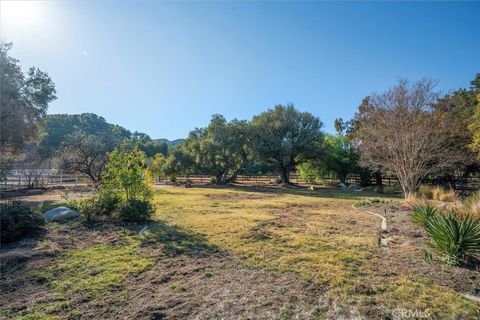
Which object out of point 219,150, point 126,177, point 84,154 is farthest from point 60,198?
point 219,150

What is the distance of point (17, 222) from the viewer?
21.4ft

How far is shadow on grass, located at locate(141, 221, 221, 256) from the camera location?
5512 mm

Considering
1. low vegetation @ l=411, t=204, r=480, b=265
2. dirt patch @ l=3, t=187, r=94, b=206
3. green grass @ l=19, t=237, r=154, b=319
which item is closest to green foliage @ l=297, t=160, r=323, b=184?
dirt patch @ l=3, t=187, r=94, b=206

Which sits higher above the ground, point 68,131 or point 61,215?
point 68,131

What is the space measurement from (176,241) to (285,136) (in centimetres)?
2565

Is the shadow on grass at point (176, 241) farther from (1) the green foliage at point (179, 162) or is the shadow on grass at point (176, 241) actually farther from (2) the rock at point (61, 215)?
(1) the green foliage at point (179, 162)

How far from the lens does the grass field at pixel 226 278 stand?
320 centimetres

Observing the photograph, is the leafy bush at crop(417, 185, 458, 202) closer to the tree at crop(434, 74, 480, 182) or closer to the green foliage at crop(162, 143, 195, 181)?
Result: the tree at crop(434, 74, 480, 182)

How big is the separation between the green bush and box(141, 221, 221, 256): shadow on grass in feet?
5.72

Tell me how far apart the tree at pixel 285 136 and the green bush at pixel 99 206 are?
829 inches

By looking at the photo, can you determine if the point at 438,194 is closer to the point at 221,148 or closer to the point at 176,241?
the point at 176,241

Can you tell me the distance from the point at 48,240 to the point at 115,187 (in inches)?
106

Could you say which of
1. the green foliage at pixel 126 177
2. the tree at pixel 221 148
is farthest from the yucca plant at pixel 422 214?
the tree at pixel 221 148

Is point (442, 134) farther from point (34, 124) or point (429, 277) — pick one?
point (34, 124)
